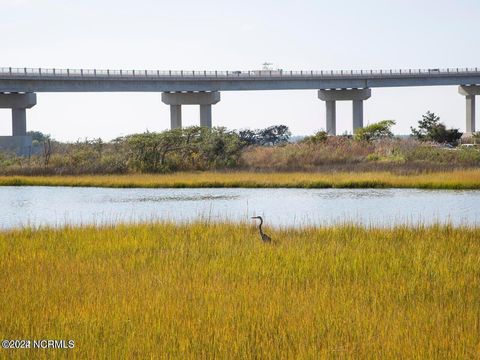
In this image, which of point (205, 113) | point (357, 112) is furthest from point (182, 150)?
point (357, 112)

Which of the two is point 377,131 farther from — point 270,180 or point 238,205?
point 238,205

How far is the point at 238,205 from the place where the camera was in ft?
105

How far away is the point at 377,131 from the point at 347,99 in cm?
2938


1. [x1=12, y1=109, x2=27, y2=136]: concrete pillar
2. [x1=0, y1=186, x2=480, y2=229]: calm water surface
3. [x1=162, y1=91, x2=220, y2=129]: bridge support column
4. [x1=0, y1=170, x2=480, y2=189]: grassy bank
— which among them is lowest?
[x1=0, y1=186, x2=480, y2=229]: calm water surface

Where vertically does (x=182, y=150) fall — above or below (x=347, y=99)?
below

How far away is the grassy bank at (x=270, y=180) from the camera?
39.6 m

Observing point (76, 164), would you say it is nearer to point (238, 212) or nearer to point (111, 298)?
point (238, 212)

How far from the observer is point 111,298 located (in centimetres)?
1204

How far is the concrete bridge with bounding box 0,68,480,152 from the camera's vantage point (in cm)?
7581

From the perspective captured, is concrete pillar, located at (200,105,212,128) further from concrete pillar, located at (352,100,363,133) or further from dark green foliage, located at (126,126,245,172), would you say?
dark green foliage, located at (126,126,245,172)

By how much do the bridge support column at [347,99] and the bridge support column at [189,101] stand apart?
49.9ft

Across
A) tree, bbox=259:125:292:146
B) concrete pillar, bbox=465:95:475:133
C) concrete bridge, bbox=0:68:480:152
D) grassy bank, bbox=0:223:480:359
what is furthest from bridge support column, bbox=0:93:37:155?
grassy bank, bbox=0:223:480:359

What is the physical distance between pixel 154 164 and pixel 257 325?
4206 cm

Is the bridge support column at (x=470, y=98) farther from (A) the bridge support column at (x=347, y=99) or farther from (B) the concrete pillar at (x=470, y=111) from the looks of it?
(A) the bridge support column at (x=347, y=99)
